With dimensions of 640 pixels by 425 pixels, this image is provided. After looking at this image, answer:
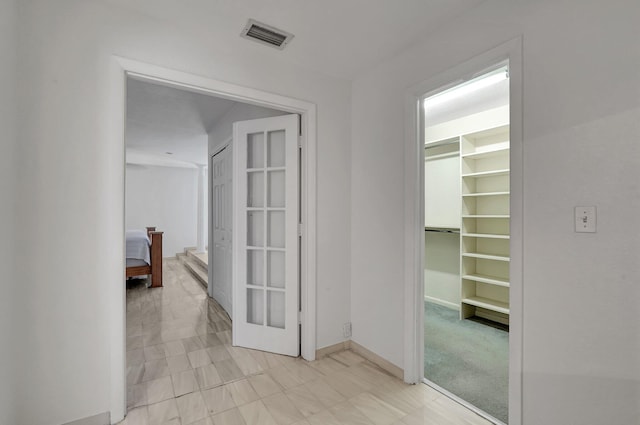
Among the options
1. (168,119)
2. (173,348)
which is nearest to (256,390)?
(173,348)

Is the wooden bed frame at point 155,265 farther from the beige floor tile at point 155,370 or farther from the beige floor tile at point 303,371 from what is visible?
the beige floor tile at point 303,371

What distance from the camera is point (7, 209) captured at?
54.7 inches

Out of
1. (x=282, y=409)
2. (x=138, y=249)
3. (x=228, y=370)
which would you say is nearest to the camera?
(x=282, y=409)

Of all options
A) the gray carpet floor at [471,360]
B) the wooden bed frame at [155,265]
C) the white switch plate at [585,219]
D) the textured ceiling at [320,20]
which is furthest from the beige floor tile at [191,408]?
the wooden bed frame at [155,265]

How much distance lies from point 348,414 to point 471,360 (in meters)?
1.32

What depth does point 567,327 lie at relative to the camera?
1309 mm

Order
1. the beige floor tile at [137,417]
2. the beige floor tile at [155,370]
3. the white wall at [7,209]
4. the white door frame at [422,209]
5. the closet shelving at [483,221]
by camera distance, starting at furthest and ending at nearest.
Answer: the closet shelving at [483,221] < the beige floor tile at [155,370] < the beige floor tile at [137,417] < the white door frame at [422,209] < the white wall at [7,209]

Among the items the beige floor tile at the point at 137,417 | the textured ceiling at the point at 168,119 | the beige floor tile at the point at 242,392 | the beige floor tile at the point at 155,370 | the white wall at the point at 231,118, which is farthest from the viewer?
the textured ceiling at the point at 168,119

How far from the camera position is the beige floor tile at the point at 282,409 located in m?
1.71

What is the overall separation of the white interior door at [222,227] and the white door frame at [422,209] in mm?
2278

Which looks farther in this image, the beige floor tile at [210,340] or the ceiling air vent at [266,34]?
the beige floor tile at [210,340]

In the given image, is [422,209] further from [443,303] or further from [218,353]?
[443,303]

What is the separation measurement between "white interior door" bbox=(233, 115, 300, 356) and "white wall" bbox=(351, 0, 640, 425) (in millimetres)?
1661

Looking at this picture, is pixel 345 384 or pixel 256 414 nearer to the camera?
pixel 256 414
